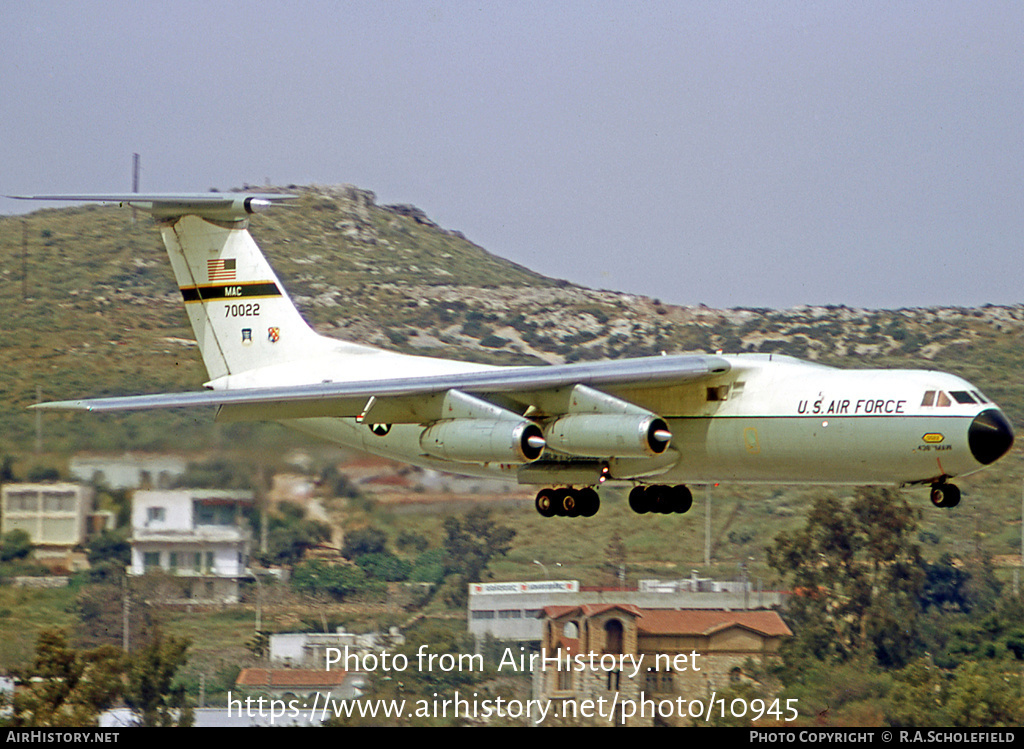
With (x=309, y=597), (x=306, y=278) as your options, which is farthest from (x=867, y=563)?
(x=306, y=278)

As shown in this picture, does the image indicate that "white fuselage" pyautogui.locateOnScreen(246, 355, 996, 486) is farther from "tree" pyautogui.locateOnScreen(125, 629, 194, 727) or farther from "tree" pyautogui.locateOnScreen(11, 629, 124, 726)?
"tree" pyautogui.locateOnScreen(11, 629, 124, 726)

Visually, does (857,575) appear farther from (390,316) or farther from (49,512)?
(390,316)

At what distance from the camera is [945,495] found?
20.4 metres

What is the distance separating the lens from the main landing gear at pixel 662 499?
2366cm

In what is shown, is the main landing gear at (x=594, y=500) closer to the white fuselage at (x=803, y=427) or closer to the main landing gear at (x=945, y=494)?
the white fuselage at (x=803, y=427)

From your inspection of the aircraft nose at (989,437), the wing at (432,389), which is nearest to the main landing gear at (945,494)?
the aircraft nose at (989,437)

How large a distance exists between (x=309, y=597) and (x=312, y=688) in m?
2.46

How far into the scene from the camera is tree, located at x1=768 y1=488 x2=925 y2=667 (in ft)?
144

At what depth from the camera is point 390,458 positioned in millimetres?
24656

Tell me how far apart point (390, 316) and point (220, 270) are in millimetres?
41637

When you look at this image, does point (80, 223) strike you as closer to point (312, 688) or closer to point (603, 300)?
point (603, 300)

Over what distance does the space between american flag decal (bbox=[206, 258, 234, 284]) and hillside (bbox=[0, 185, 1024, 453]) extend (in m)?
17.4

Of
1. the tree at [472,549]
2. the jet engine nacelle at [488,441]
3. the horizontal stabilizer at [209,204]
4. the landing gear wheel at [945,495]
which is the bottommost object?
the tree at [472,549]

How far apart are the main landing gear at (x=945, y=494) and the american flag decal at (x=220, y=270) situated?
12.8 m
